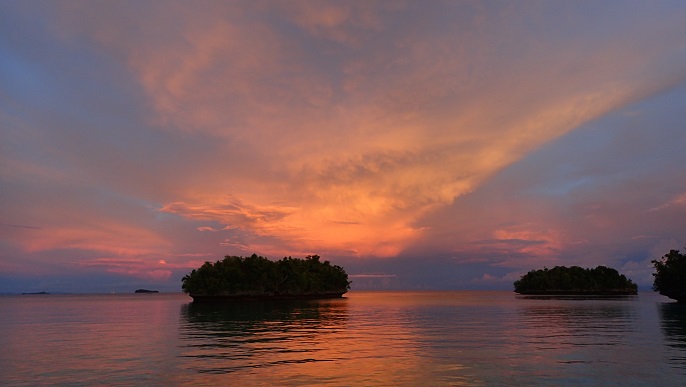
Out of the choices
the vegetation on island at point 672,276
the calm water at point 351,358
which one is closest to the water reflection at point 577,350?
the calm water at point 351,358

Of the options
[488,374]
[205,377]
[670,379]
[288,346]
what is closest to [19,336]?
[288,346]

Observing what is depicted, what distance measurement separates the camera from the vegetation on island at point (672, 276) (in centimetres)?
16100

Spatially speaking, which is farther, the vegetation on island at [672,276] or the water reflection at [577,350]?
the vegetation on island at [672,276]

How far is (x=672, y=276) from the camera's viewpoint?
16412cm

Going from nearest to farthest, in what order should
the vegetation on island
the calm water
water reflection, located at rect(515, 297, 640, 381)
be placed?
the calm water → water reflection, located at rect(515, 297, 640, 381) → the vegetation on island

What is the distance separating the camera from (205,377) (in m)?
29.1

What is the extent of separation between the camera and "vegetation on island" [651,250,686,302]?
528 ft

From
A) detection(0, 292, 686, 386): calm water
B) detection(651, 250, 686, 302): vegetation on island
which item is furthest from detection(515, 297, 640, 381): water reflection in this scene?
detection(651, 250, 686, 302): vegetation on island

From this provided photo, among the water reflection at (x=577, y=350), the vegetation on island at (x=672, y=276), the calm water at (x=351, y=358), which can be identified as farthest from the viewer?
the vegetation on island at (x=672, y=276)

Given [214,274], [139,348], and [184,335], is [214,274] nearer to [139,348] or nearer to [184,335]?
[184,335]

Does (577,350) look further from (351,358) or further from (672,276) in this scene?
(672,276)

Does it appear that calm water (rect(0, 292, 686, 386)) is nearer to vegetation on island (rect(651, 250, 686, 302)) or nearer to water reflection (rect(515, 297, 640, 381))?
water reflection (rect(515, 297, 640, 381))

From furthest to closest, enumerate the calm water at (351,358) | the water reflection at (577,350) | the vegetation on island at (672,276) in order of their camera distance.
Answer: the vegetation on island at (672,276), the water reflection at (577,350), the calm water at (351,358)

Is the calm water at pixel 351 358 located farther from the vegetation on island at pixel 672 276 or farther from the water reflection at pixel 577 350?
the vegetation on island at pixel 672 276
